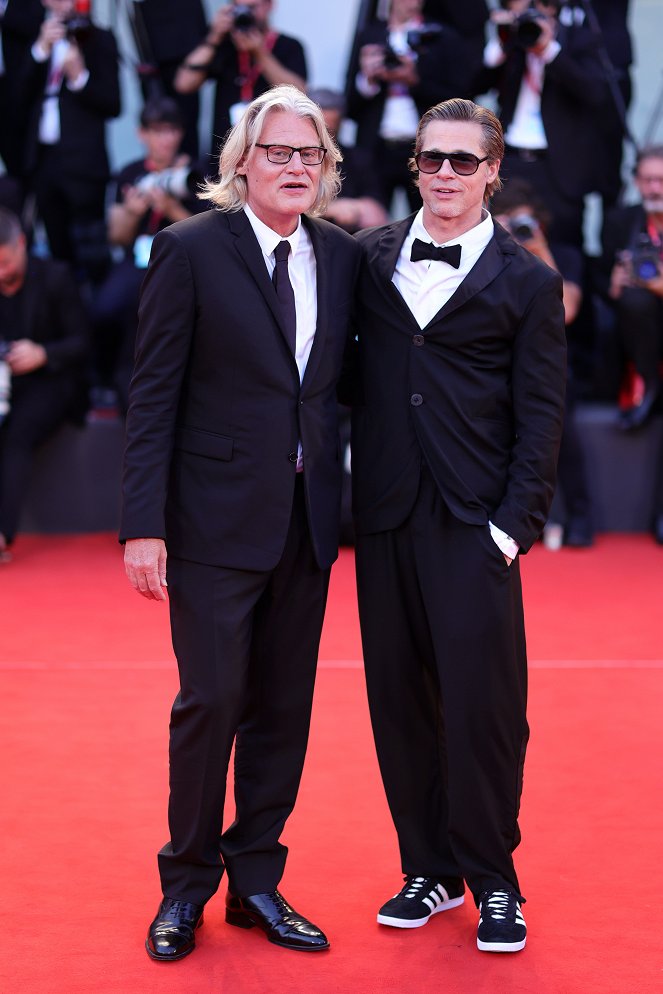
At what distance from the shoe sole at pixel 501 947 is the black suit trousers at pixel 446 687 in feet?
0.36

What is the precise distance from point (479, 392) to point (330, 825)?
3.66ft

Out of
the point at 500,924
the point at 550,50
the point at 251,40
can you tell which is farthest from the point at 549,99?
the point at 500,924

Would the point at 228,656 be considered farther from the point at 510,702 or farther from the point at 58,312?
the point at 58,312

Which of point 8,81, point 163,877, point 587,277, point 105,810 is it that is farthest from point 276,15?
point 163,877

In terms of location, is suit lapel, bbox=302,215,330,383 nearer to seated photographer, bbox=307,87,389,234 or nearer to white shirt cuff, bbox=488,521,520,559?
white shirt cuff, bbox=488,521,520,559

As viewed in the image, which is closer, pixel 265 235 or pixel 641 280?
pixel 265 235

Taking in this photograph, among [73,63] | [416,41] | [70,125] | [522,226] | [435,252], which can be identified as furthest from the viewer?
[70,125]

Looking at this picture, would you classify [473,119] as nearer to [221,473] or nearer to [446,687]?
[221,473]

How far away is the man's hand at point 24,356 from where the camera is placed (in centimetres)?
586

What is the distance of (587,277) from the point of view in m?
Result: 6.44

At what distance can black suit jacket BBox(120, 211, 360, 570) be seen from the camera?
8.13 ft

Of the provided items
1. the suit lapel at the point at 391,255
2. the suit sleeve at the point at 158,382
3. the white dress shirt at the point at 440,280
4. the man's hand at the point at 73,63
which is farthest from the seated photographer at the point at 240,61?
the suit sleeve at the point at 158,382

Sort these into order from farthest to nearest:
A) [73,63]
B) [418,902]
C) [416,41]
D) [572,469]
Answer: [73,63]
[416,41]
[572,469]
[418,902]

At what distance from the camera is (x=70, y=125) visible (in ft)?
21.3
